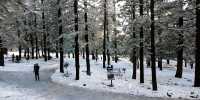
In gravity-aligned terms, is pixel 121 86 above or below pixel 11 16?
below

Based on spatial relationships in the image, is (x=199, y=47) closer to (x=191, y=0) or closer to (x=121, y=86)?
(x=191, y=0)

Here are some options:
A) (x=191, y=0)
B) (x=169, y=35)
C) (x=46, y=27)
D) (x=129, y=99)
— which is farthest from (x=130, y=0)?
(x=46, y=27)

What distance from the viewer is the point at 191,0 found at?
24.9 meters

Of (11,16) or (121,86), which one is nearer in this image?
(11,16)

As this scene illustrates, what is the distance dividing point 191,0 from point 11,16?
1605 centimetres

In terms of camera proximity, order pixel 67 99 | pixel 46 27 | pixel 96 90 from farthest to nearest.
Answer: pixel 46 27
pixel 96 90
pixel 67 99

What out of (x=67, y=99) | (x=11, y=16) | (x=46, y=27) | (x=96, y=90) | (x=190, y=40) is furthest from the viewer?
(x=46, y=27)

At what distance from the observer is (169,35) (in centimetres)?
3095

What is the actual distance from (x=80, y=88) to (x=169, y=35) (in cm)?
1093

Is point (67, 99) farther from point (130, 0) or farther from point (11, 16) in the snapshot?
point (130, 0)

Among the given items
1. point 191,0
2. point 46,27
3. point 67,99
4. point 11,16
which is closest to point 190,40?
point 191,0

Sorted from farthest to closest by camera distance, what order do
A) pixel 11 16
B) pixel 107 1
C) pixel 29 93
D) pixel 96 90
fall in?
pixel 107 1
pixel 96 90
pixel 29 93
pixel 11 16

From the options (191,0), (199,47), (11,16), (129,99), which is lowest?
(129,99)

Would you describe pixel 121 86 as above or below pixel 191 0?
below
